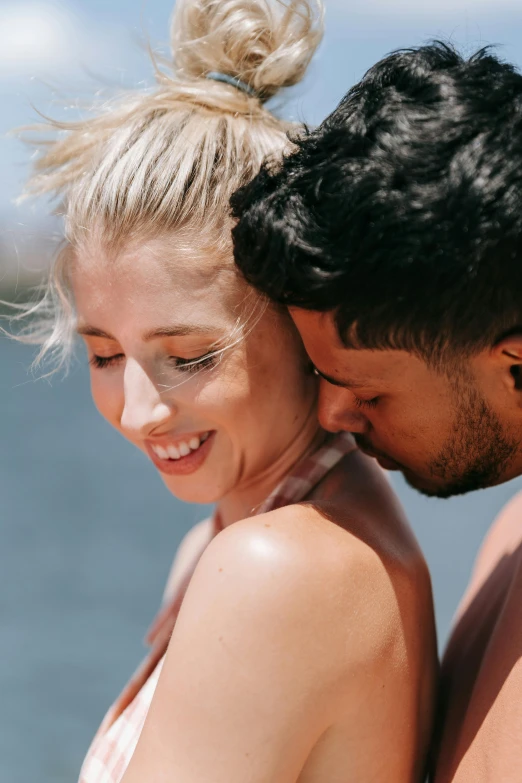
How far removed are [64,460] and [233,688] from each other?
6947mm

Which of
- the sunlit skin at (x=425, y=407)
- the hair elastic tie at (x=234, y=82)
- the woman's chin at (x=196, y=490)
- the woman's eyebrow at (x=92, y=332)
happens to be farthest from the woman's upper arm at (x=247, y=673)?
the hair elastic tie at (x=234, y=82)

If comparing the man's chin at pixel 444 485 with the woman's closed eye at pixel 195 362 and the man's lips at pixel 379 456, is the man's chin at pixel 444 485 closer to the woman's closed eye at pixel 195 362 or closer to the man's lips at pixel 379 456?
the man's lips at pixel 379 456

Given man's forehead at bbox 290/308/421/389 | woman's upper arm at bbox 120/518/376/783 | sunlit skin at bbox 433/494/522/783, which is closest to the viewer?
woman's upper arm at bbox 120/518/376/783

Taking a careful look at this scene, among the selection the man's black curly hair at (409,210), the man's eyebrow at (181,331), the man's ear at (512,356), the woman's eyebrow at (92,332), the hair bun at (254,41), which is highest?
the hair bun at (254,41)

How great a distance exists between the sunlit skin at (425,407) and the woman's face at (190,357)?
0.38ft

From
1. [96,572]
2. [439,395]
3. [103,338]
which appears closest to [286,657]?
[439,395]

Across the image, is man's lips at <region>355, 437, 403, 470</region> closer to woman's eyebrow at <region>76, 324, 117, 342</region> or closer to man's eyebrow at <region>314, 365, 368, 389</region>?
man's eyebrow at <region>314, 365, 368, 389</region>

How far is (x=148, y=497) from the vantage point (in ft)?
24.6

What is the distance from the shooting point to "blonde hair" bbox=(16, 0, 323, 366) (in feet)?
6.14

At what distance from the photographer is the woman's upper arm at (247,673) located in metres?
1.44

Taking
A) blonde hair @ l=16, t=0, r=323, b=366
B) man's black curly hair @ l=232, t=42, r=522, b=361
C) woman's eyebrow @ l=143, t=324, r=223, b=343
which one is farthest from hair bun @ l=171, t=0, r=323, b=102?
woman's eyebrow @ l=143, t=324, r=223, b=343

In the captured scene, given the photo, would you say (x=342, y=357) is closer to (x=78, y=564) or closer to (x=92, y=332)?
(x=92, y=332)

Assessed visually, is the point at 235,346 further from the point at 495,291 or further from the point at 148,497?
the point at 148,497

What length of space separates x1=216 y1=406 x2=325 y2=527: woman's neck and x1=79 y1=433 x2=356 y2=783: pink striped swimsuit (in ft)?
0.09
